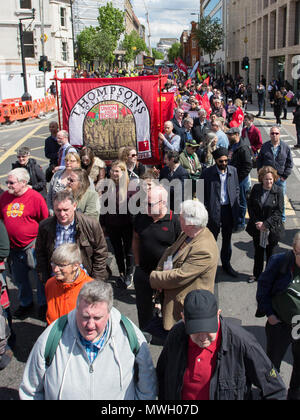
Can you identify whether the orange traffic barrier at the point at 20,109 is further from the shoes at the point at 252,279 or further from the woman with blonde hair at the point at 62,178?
the shoes at the point at 252,279

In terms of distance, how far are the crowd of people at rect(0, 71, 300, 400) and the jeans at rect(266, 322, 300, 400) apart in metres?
0.01

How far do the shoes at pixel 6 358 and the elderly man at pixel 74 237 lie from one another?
0.98m

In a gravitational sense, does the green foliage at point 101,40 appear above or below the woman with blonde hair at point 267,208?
above

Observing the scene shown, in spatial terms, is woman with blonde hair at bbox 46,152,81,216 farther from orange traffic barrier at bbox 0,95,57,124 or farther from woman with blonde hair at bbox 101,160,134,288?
orange traffic barrier at bbox 0,95,57,124

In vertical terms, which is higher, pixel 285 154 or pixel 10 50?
pixel 10 50

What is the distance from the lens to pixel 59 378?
2.39 metres

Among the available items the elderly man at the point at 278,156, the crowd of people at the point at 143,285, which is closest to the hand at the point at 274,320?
the crowd of people at the point at 143,285

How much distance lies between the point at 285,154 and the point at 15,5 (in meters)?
41.1

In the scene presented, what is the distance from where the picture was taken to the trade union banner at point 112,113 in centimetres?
771

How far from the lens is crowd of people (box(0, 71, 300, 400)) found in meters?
2.41

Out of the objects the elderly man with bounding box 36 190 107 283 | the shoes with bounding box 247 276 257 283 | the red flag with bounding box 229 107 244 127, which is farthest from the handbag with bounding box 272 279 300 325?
the red flag with bounding box 229 107 244 127

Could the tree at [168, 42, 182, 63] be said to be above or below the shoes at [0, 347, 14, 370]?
above

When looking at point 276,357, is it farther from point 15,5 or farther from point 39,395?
point 15,5

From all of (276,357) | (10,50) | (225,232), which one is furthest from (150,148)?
(10,50)
